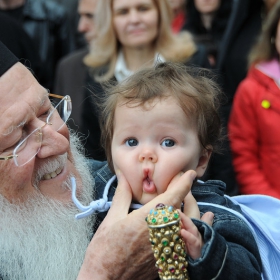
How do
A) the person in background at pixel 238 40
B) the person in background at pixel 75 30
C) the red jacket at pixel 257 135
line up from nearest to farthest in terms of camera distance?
the red jacket at pixel 257 135 → the person in background at pixel 238 40 → the person in background at pixel 75 30

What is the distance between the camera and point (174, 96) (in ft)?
8.96

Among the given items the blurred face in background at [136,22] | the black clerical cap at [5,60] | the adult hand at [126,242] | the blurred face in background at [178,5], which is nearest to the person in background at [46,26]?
the blurred face in background at [178,5]

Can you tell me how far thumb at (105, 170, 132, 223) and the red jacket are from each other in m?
1.91


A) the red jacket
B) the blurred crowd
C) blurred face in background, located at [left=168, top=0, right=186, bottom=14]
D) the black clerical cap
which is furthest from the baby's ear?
blurred face in background, located at [left=168, top=0, right=186, bottom=14]

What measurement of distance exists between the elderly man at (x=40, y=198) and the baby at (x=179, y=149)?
10 centimetres

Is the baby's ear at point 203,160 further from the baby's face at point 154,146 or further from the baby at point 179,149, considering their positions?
the baby's face at point 154,146

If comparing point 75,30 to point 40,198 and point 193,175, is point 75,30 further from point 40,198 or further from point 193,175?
point 193,175

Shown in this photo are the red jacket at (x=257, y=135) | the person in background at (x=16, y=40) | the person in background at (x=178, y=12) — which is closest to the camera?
the red jacket at (x=257, y=135)

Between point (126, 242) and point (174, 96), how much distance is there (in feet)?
2.17

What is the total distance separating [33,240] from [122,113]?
2.40ft

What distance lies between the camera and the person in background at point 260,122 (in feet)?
14.4

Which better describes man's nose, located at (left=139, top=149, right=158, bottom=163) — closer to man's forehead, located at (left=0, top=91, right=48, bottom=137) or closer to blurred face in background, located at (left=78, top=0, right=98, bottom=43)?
man's forehead, located at (left=0, top=91, right=48, bottom=137)

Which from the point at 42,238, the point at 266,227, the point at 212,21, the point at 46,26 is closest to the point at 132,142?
the point at 42,238

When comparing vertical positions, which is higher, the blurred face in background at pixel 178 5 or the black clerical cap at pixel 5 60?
the black clerical cap at pixel 5 60
